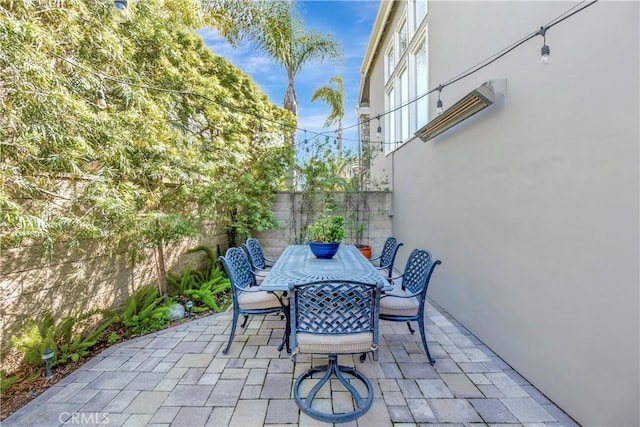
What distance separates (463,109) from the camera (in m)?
2.97

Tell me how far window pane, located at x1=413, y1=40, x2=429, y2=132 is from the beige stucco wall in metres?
1.16

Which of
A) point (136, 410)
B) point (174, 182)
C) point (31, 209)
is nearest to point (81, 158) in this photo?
point (31, 209)

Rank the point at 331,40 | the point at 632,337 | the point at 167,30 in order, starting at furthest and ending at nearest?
the point at 331,40 < the point at 167,30 < the point at 632,337

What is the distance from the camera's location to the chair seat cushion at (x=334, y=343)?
1965 millimetres

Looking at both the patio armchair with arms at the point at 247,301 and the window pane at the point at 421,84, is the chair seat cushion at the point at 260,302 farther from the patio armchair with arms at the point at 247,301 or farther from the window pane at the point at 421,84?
the window pane at the point at 421,84

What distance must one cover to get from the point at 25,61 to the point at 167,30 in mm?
2046

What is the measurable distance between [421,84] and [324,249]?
3401 millimetres

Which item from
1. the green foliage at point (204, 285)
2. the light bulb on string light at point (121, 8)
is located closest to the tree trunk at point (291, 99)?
the green foliage at point (204, 285)

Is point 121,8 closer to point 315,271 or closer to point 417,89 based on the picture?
point 315,271

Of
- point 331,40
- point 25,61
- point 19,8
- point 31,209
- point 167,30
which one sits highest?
point 331,40

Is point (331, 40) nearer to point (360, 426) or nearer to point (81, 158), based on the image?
point (81, 158)

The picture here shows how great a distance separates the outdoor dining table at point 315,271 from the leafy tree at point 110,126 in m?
1.44

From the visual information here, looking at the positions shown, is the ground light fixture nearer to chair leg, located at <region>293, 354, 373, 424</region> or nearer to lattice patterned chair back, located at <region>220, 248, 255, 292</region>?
lattice patterned chair back, located at <region>220, 248, 255, 292</region>

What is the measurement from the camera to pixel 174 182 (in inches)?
146
